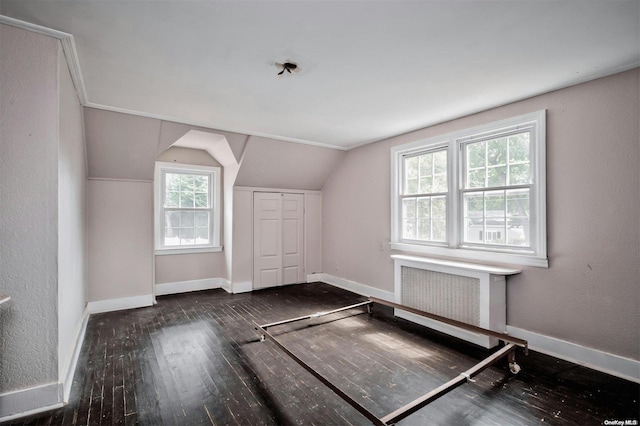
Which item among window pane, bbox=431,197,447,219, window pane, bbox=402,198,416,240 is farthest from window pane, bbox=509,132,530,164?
window pane, bbox=402,198,416,240

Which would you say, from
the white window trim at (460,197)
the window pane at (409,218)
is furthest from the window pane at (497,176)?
the window pane at (409,218)

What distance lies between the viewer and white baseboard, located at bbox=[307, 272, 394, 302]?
482cm

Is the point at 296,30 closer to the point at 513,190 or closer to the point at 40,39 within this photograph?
the point at 40,39

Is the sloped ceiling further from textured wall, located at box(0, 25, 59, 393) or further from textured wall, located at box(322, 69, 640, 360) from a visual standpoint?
textured wall, located at box(322, 69, 640, 360)

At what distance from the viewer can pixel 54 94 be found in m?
2.14

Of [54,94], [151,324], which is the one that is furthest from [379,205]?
[54,94]

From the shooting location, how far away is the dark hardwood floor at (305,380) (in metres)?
2.06

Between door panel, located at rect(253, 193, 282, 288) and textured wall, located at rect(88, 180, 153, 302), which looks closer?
textured wall, located at rect(88, 180, 153, 302)

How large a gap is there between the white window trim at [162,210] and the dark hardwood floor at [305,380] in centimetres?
157

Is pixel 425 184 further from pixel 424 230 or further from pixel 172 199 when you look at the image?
pixel 172 199

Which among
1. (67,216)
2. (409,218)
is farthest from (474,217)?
(67,216)

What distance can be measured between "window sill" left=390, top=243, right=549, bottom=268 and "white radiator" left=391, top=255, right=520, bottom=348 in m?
0.14

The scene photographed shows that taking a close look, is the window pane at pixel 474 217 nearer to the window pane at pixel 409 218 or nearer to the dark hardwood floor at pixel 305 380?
the window pane at pixel 409 218

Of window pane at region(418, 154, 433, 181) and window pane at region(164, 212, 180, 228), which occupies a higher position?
window pane at region(418, 154, 433, 181)
